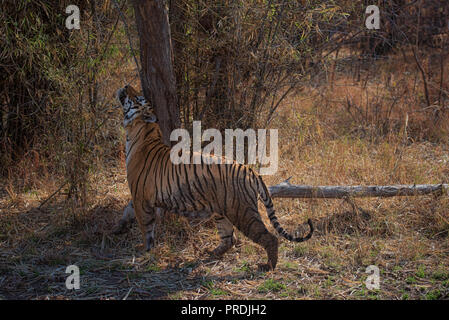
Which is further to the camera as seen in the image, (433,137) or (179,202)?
(433,137)

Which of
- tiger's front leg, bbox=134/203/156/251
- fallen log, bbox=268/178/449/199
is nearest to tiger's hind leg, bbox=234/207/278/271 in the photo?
tiger's front leg, bbox=134/203/156/251

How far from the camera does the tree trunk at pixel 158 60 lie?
4.68 metres

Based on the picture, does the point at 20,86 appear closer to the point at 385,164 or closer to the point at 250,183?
the point at 250,183

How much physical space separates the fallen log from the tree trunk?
1446mm

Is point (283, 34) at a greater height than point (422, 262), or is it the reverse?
point (283, 34)

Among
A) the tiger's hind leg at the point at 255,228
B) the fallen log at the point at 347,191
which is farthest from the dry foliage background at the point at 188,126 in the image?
the tiger's hind leg at the point at 255,228

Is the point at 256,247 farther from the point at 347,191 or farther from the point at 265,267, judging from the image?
the point at 347,191

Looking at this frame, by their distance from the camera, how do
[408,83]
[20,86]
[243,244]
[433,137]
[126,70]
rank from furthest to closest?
[408,83], [433,137], [126,70], [20,86], [243,244]

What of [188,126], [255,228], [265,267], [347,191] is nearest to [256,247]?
[265,267]

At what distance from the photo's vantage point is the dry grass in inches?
161

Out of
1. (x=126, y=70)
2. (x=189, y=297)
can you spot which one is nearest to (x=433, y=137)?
(x=126, y=70)

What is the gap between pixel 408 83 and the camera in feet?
30.2
